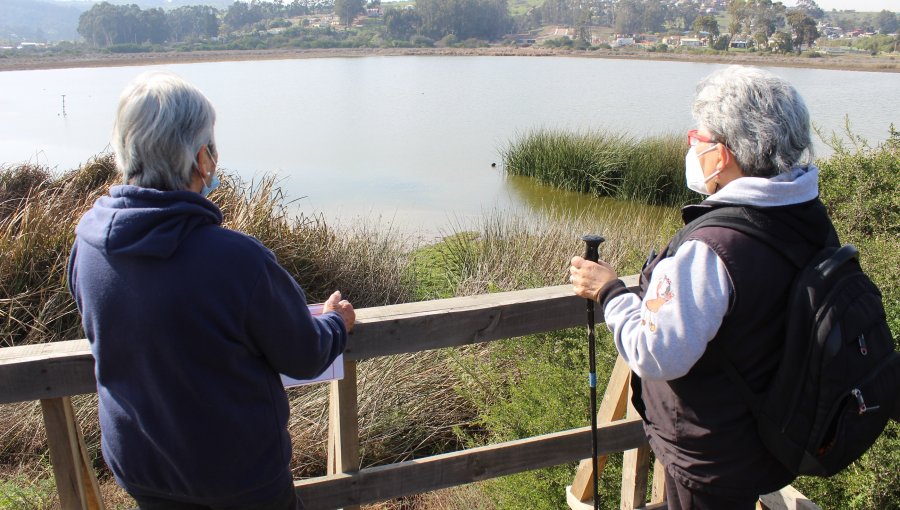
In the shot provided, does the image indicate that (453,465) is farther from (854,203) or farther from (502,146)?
(502,146)

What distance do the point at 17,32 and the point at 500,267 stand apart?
162m

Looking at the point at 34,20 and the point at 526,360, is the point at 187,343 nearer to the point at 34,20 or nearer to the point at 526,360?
the point at 526,360

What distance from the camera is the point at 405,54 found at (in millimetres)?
69188

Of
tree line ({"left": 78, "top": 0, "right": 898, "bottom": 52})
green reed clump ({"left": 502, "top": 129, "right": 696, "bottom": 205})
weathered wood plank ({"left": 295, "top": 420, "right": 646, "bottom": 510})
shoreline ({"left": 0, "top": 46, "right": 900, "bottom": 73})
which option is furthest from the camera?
tree line ({"left": 78, "top": 0, "right": 898, "bottom": 52})

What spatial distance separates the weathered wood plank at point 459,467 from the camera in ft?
6.67

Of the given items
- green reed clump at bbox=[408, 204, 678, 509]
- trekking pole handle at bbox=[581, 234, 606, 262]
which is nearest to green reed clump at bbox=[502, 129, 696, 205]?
green reed clump at bbox=[408, 204, 678, 509]

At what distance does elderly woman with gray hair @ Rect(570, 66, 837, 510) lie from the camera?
5.07 feet

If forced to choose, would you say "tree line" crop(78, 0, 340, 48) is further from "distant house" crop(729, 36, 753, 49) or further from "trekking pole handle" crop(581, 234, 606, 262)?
"trekking pole handle" crop(581, 234, 606, 262)

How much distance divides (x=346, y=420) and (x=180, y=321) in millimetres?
745

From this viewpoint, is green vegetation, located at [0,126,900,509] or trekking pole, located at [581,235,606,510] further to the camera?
green vegetation, located at [0,126,900,509]

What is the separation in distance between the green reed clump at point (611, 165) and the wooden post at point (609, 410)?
11.2 m

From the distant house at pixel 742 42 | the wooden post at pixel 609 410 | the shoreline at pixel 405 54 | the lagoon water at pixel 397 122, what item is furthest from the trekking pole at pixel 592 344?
the distant house at pixel 742 42

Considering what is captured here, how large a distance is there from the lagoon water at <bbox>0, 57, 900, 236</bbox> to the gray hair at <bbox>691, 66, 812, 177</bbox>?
5.72m

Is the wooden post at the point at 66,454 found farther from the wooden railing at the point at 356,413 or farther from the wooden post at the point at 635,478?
the wooden post at the point at 635,478
